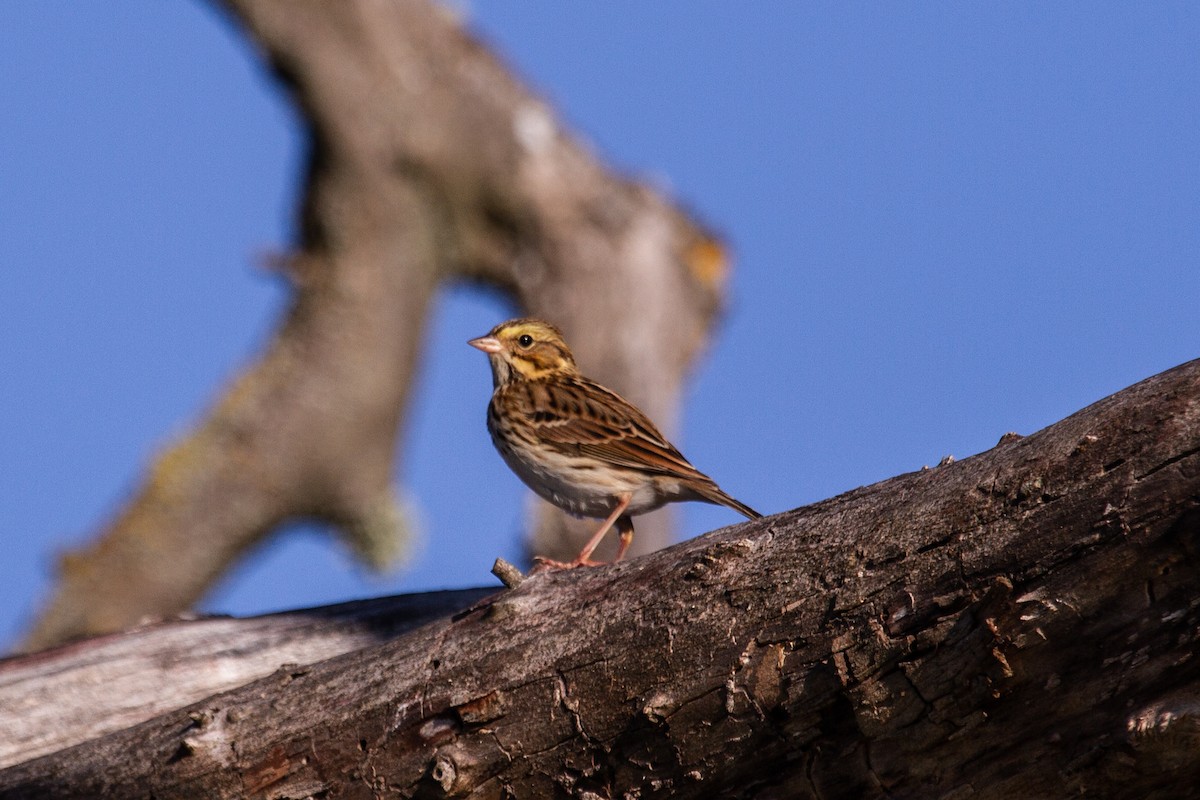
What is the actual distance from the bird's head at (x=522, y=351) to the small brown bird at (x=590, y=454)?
140mm

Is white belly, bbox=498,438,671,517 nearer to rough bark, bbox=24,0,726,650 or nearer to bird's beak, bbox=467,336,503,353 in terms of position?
bird's beak, bbox=467,336,503,353

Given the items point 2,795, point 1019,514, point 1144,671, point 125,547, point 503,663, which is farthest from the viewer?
point 125,547

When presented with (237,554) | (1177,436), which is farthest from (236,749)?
(237,554)

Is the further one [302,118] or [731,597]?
[302,118]

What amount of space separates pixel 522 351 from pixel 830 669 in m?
5.08

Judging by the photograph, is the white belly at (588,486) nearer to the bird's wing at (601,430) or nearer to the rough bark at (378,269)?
the bird's wing at (601,430)

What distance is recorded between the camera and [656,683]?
471cm

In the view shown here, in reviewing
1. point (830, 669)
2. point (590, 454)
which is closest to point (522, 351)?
point (590, 454)

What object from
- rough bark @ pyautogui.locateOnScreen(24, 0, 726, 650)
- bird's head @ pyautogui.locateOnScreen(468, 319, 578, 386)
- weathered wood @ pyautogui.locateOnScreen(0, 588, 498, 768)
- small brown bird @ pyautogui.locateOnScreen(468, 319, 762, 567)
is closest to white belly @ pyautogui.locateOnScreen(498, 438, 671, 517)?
small brown bird @ pyautogui.locateOnScreen(468, 319, 762, 567)

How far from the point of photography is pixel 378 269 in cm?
1327

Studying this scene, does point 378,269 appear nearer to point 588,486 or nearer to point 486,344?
point 486,344

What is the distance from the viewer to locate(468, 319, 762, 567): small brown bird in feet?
25.5

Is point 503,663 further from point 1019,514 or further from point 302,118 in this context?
point 302,118

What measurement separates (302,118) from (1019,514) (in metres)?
10.1
